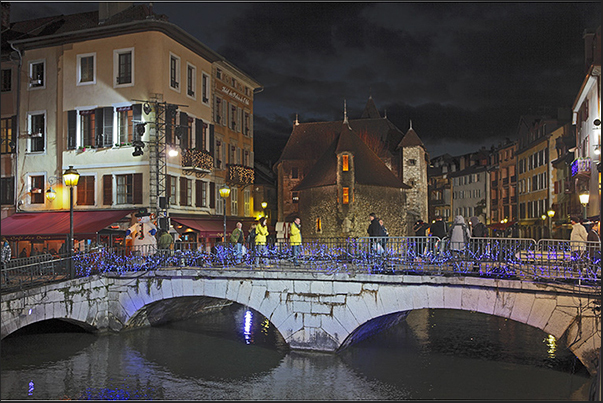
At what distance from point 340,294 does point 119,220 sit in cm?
1431

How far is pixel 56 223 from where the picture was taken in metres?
25.9

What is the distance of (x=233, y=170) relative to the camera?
110 ft

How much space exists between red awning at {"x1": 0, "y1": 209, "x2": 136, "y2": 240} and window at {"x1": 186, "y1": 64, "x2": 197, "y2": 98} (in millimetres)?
6654

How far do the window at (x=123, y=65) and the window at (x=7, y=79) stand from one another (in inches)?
229

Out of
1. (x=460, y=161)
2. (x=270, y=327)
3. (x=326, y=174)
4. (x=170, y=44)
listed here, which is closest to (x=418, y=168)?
(x=326, y=174)

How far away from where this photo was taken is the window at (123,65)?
2699 cm

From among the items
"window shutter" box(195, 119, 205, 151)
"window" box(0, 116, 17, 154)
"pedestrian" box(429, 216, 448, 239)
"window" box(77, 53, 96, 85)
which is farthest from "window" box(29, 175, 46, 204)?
"pedestrian" box(429, 216, 448, 239)

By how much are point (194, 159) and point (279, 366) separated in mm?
15745

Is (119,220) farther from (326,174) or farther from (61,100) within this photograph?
(326,174)

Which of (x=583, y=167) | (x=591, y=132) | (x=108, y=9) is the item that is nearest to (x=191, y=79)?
(x=108, y=9)

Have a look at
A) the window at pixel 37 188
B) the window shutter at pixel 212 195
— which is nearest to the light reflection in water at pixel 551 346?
the window shutter at pixel 212 195

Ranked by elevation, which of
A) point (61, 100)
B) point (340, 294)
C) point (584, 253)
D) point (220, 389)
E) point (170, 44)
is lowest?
point (220, 389)

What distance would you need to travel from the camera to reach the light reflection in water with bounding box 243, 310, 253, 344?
1823 cm

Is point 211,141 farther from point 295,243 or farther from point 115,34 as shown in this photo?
point 295,243
